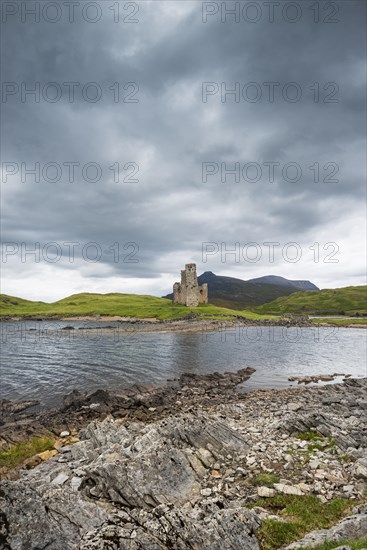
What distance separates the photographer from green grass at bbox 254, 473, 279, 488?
14138mm

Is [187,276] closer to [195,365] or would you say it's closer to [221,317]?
[221,317]

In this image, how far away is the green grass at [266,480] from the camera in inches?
557

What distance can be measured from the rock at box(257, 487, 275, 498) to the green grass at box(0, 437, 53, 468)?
1347 cm

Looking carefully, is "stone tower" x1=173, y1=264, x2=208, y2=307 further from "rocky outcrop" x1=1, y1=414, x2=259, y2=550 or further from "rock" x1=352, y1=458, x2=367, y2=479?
"rock" x1=352, y1=458, x2=367, y2=479

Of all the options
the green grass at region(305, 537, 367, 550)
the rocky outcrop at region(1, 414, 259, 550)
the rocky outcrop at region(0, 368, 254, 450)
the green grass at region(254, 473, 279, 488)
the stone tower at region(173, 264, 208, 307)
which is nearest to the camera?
the green grass at region(305, 537, 367, 550)

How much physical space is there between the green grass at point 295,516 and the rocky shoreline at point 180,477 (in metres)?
0.34

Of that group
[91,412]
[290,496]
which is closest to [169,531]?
[290,496]

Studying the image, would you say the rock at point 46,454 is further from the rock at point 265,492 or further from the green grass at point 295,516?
the green grass at point 295,516

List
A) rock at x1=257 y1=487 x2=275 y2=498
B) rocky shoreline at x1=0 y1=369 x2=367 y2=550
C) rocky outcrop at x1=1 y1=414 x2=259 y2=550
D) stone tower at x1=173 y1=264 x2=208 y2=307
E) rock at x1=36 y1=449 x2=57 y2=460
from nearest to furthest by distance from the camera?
rocky outcrop at x1=1 y1=414 x2=259 y2=550 < rocky shoreline at x1=0 y1=369 x2=367 y2=550 < rock at x1=257 y1=487 x2=275 y2=498 < rock at x1=36 y1=449 x2=57 y2=460 < stone tower at x1=173 y1=264 x2=208 y2=307

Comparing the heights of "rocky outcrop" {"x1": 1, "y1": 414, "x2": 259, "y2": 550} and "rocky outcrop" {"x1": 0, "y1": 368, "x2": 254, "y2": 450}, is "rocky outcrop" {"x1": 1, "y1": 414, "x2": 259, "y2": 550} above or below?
above

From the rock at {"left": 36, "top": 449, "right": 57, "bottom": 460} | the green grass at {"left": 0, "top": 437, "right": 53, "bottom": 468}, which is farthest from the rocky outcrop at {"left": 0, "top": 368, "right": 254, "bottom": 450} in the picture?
the rock at {"left": 36, "top": 449, "right": 57, "bottom": 460}

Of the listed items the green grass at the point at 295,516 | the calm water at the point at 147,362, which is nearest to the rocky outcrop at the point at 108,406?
the calm water at the point at 147,362

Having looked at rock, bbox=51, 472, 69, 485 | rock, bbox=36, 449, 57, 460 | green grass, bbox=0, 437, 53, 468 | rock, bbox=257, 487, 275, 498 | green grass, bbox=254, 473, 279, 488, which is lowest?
green grass, bbox=0, 437, 53, 468

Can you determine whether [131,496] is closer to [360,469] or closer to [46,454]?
[46,454]
